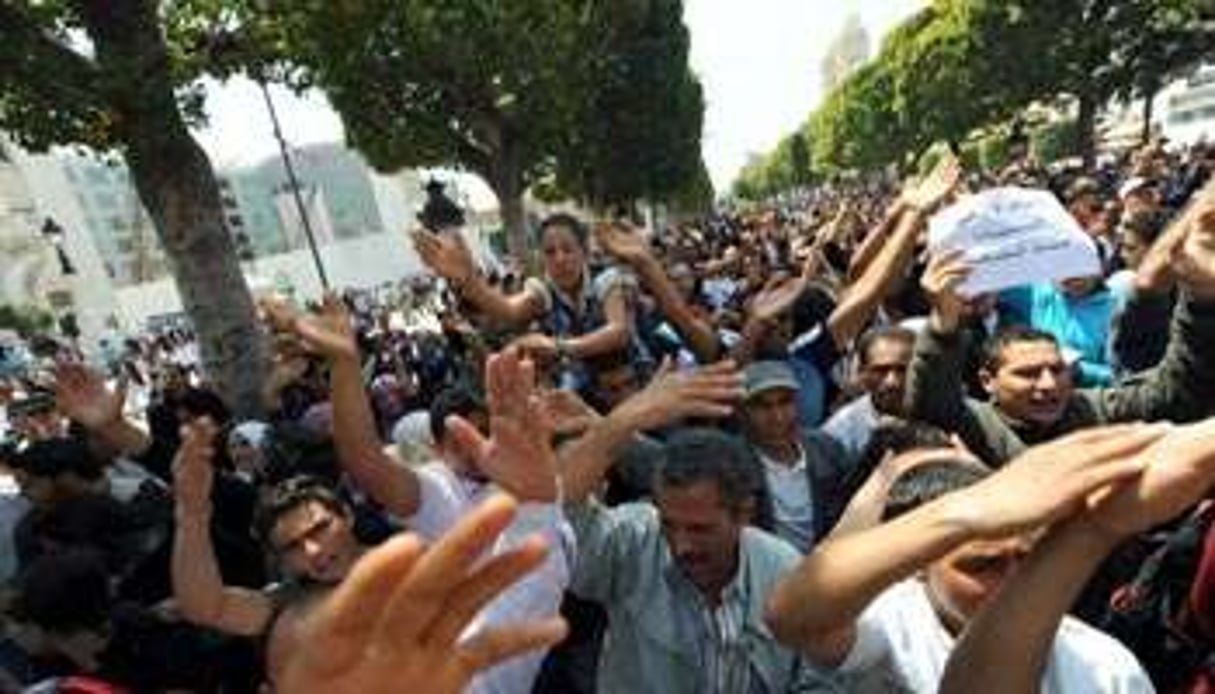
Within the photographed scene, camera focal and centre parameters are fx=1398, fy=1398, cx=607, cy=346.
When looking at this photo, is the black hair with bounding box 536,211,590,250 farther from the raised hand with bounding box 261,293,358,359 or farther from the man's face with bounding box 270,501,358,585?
the man's face with bounding box 270,501,358,585

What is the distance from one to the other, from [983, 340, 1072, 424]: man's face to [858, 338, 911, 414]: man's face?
592 mm

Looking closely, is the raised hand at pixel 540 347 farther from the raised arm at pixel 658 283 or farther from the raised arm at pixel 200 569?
the raised arm at pixel 200 569

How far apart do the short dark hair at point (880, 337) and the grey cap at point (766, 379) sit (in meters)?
0.33

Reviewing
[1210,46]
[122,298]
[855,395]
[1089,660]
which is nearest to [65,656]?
[1089,660]

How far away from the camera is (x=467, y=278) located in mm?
5285

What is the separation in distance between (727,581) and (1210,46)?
38.5m

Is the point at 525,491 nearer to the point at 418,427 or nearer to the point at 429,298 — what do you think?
the point at 418,427

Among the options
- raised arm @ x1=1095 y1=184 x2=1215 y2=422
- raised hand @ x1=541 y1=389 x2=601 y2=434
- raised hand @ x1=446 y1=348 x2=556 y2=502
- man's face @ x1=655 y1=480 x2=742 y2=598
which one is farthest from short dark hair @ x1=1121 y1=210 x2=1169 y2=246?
raised hand @ x1=446 y1=348 x2=556 y2=502

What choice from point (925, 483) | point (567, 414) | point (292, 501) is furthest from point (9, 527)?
point (925, 483)

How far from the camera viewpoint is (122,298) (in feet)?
267

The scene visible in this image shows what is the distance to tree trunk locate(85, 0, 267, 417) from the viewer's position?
330 inches

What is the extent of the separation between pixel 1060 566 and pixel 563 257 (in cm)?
379

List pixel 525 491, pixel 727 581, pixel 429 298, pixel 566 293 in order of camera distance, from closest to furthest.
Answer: pixel 525 491, pixel 727 581, pixel 566 293, pixel 429 298

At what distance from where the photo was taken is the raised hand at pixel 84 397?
18.9ft
